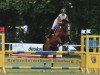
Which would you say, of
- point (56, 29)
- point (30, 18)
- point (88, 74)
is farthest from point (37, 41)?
point (88, 74)

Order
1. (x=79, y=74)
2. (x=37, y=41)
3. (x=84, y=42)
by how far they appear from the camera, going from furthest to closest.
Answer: (x=37, y=41) → (x=84, y=42) → (x=79, y=74)

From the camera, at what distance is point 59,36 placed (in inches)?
667

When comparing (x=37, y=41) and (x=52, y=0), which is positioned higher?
(x=52, y=0)

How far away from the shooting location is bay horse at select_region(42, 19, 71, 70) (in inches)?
643

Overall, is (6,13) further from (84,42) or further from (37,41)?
(84,42)

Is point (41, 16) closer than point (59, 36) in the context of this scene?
No

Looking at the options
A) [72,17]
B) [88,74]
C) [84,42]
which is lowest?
[88,74]

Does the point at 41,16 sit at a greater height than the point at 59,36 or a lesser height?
greater

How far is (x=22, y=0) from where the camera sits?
3909 centimetres

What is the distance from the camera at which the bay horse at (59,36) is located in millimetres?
16328

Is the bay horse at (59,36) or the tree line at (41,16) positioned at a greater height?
the tree line at (41,16)

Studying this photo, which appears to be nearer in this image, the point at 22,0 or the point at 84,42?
the point at 84,42

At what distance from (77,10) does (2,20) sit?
712 cm

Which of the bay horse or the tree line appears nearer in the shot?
the bay horse
